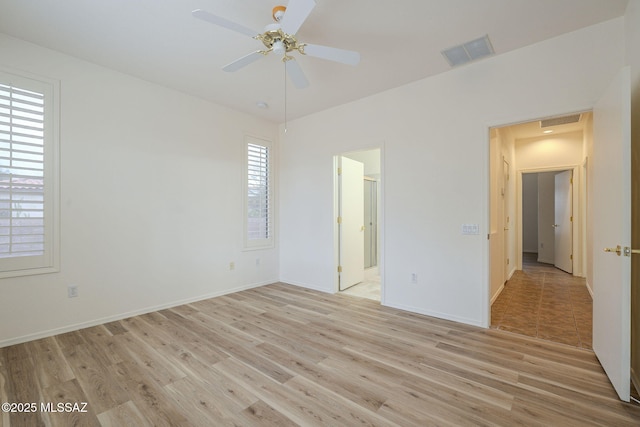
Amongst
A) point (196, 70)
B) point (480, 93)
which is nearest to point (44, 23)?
point (196, 70)

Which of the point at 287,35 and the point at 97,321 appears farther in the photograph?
the point at 97,321

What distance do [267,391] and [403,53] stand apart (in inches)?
130

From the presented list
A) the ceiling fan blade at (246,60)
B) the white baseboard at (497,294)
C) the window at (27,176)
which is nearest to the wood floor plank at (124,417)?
the window at (27,176)

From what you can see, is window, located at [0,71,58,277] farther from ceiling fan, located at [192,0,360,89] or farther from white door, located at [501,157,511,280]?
white door, located at [501,157,511,280]

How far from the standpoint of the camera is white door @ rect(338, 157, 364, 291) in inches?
179

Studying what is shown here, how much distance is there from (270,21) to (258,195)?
283 centimetres

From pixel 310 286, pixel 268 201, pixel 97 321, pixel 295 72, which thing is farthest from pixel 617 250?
pixel 97 321

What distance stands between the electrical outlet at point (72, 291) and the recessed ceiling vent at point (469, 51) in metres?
4.61

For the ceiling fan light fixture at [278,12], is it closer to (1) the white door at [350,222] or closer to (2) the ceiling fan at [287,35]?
(2) the ceiling fan at [287,35]

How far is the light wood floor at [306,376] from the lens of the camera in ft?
5.70

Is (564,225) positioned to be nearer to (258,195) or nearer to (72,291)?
(258,195)

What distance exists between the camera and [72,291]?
3010mm

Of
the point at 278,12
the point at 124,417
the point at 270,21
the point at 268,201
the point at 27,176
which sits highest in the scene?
the point at 270,21

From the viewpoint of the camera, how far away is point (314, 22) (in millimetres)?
2447
